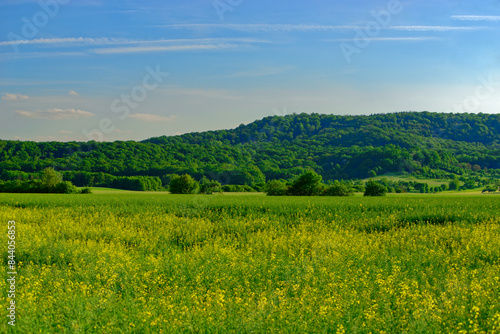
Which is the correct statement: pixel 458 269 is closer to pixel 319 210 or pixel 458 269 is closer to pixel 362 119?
pixel 319 210

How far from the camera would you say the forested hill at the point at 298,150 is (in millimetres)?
87188

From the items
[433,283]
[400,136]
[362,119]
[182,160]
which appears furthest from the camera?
[362,119]

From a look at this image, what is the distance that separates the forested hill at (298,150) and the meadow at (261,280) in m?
66.6

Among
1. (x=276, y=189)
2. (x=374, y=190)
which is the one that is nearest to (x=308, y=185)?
(x=276, y=189)

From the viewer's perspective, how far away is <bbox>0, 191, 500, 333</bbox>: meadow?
6.43 m

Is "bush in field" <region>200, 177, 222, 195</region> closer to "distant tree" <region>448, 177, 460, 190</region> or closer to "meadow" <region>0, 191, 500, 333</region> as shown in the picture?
"meadow" <region>0, 191, 500, 333</region>

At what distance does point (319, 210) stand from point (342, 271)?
1185cm

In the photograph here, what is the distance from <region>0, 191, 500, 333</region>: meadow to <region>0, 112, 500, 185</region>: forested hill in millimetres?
66558

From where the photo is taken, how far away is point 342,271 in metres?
9.74

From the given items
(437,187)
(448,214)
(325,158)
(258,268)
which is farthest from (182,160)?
(258,268)

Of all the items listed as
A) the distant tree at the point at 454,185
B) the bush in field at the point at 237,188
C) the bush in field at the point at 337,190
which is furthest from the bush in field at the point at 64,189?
the distant tree at the point at 454,185

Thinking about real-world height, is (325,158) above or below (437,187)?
above

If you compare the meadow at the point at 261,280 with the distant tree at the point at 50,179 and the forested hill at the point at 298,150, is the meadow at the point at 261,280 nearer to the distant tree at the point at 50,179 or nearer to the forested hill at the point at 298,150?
the distant tree at the point at 50,179

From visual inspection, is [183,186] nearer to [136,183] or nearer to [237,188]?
[237,188]
